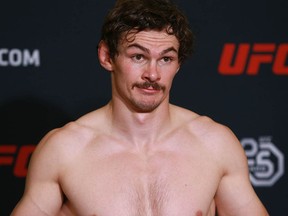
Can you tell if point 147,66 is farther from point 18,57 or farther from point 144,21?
point 18,57

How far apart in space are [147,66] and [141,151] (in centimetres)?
25

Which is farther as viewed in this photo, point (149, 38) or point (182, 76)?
point (182, 76)

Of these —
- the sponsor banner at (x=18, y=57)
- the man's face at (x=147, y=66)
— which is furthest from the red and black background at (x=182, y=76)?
the man's face at (x=147, y=66)

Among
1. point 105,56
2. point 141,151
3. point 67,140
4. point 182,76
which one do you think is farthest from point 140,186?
point 182,76

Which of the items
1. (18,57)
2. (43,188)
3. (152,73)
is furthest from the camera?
(18,57)

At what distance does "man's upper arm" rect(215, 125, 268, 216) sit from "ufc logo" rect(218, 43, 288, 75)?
0.55 meters

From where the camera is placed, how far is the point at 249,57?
2240 mm

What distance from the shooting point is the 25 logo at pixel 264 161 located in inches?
89.2

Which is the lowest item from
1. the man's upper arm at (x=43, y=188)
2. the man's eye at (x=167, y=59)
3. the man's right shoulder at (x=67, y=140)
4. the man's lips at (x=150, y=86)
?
the man's upper arm at (x=43, y=188)

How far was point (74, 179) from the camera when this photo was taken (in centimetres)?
166

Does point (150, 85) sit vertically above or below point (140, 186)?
above

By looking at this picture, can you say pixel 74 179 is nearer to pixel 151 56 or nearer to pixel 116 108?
pixel 116 108

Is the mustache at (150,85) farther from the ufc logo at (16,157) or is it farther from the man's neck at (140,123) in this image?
the ufc logo at (16,157)

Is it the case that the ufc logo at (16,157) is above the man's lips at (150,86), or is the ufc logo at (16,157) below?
below
